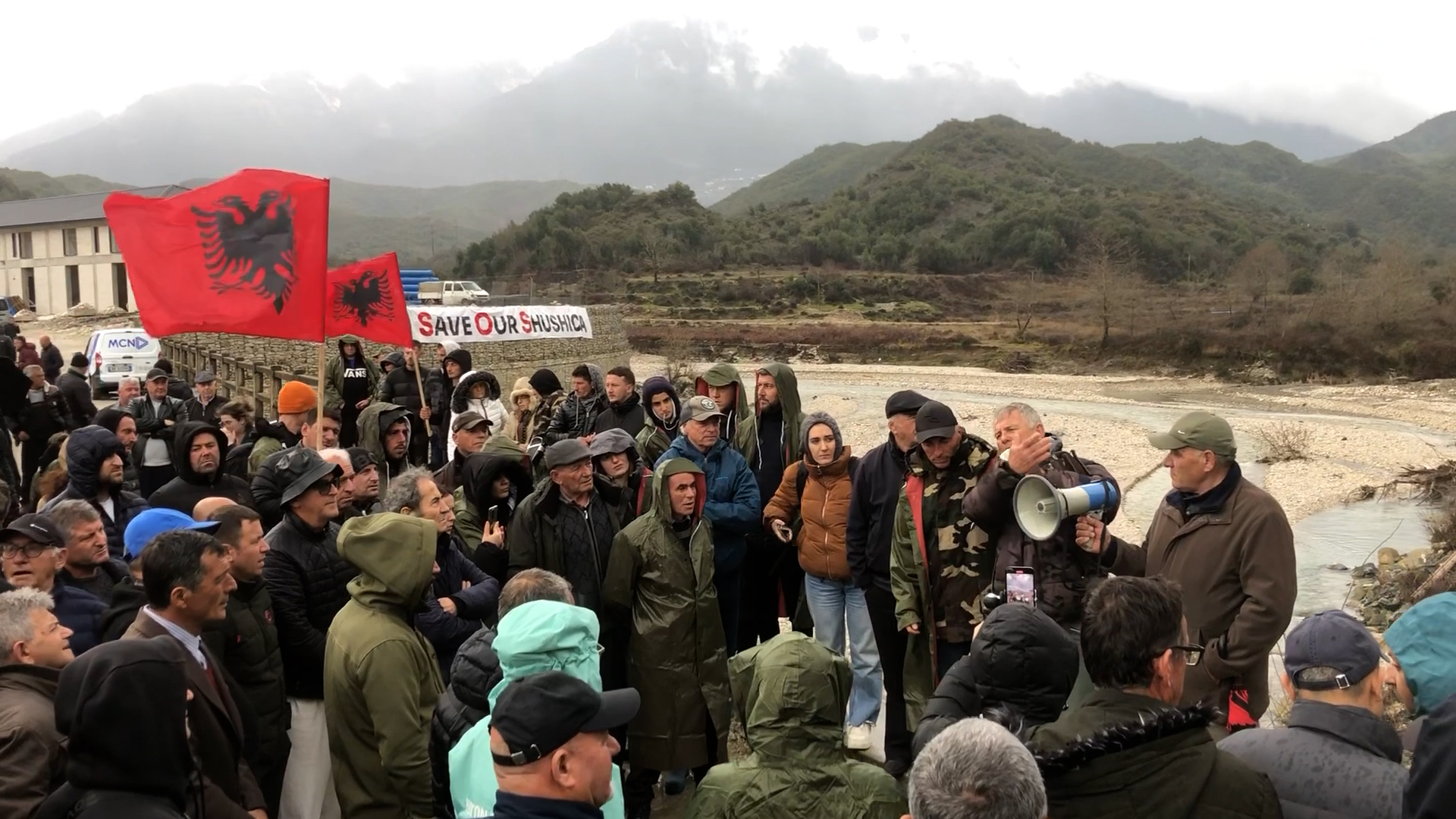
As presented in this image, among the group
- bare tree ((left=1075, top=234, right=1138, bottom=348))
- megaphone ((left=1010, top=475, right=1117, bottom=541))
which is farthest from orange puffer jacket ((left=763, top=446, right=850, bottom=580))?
bare tree ((left=1075, top=234, right=1138, bottom=348))

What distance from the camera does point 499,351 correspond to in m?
25.6

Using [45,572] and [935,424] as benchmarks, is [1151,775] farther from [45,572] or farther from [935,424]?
[45,572]

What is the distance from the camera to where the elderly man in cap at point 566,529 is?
4.60m

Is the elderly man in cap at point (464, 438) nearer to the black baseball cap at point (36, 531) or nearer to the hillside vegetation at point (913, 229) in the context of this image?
the black baseball cap at point (36, 531)

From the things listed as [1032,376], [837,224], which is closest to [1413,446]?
[1032,376]

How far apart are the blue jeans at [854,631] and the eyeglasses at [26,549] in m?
3.45

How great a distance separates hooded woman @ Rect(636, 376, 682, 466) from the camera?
6398 mm

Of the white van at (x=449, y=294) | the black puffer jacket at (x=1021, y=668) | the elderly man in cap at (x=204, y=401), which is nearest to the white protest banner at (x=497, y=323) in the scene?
the white van at (x=449, y=294)

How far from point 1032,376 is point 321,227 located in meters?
38.7

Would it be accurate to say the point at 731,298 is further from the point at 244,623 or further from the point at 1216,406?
the point at 244,623

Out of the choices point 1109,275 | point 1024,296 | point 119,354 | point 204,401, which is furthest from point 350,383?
point 1024,296

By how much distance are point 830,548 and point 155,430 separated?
598cm

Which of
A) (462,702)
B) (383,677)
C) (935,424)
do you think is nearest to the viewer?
(462,702)

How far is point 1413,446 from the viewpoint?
71.4 ft
